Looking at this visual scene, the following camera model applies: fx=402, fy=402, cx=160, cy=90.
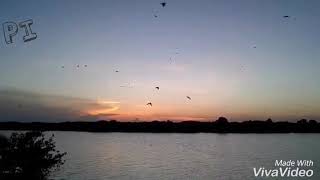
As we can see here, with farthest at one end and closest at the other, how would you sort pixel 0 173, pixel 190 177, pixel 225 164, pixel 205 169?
pixel 225 164
pixel 205 169
pixel 190 177
pixel 0 173

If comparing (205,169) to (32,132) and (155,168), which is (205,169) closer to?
(155,168)

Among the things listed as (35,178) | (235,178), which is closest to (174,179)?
(235,178)

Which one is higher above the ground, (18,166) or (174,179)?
(18,166)

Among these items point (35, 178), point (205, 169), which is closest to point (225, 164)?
point (205, 169)

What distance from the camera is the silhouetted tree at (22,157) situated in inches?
1336

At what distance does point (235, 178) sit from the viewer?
7981cm

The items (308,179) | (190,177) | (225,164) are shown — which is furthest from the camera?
(225,164)

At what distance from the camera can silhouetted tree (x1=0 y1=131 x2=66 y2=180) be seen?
111 feet

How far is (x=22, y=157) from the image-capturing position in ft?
112

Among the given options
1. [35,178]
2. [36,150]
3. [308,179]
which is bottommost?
[308,179]

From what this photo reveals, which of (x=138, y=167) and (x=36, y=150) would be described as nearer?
(x=36, y=150)

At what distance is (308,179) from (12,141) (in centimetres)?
5902

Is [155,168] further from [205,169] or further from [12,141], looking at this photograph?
[12,141]

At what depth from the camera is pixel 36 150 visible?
3494 cm
